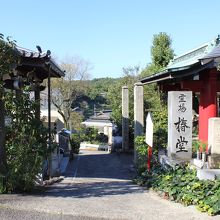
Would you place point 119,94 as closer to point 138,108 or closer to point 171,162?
point 138,108

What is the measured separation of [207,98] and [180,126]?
190cm

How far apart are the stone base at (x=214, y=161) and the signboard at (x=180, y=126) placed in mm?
1484

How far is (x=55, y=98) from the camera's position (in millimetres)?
51031

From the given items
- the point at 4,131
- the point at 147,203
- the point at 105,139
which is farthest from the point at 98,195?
the point at 105,139

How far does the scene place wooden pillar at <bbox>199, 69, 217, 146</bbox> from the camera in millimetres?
12203

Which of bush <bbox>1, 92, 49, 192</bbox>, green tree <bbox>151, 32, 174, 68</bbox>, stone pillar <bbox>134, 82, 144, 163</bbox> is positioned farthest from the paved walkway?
green tree <bbox>151, 32, 174, 68</bbox>

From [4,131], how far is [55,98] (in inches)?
1675

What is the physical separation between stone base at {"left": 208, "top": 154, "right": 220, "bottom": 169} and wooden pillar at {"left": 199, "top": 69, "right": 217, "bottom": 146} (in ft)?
10.2

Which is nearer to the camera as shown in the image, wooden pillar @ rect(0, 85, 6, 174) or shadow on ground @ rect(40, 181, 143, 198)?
wooden pillar @ rect(0, 85, 6, 174)

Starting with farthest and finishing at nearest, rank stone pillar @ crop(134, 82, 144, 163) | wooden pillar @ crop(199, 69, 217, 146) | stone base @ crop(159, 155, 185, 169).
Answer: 1. stone pillar @ crop(134, 82, 144, 163)
2. wooden pillar @ crop(199, 69, 217, 146)
3. stone base @ crop(159, 155, 185, 169)

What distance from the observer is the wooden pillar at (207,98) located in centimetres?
1220

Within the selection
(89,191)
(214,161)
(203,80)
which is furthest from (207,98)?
(89,191)

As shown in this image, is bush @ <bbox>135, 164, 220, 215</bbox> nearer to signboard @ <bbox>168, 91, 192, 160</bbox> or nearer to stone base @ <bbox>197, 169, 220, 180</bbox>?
stone base @ <bbox>197, 169, 220, 180</bbox>

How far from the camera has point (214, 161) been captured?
9.52 m
